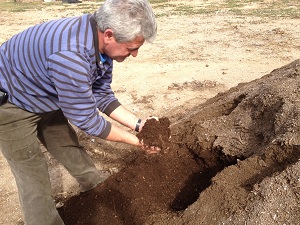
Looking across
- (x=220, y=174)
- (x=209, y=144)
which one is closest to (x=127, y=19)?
(x=220, y=174)

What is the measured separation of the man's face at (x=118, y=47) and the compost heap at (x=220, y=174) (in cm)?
96

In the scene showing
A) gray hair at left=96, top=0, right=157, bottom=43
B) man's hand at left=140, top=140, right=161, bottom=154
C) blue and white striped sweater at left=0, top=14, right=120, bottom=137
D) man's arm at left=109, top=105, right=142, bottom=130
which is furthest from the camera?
man's arm at left=109, top=105, right=142, bottom=130

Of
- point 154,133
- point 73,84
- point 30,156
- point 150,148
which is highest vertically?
point 73,84

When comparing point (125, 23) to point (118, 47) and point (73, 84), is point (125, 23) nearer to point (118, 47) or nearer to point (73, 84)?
point (118, 47)

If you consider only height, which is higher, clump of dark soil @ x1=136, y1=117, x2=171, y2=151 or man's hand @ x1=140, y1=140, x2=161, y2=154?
clump of dark soil @ x1=136, y1=117, x2=171, y2=151

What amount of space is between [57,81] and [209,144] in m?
1.99

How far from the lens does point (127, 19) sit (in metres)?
2.15

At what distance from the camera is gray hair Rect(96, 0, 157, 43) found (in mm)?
2137

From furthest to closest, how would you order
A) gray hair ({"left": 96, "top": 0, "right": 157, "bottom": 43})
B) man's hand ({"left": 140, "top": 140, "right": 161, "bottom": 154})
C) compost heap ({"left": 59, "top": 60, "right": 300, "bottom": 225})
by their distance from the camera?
man's hand ({"left": 140, "top": 140, "right": 161, "bottom": 154}) → compost heap ({"left": 59, "top": 60, "right": 300, "bottom": 225}) → gray hair ({"left": 96, "top": 0, "right": 157, "bottom": 43})

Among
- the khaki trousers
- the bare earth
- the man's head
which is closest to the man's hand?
the bare earth

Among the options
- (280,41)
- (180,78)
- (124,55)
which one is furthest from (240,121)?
(280,41)

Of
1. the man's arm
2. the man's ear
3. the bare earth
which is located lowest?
the bare earth

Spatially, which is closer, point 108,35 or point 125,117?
point 108,35

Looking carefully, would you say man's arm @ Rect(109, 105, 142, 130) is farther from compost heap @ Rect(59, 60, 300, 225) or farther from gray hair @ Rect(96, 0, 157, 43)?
gray hair @ Rect(96, 0, 157, 43)
